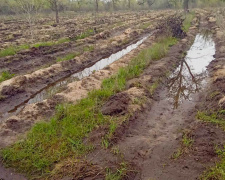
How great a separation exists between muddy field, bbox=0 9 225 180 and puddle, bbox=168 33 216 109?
41 mm

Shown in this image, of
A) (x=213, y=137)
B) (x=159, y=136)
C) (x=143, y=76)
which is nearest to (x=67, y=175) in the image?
(x=159, y=136)

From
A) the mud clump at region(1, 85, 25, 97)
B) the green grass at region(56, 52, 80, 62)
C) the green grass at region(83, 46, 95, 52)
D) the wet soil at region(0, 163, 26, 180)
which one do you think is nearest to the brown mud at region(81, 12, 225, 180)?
the wet soil at region(0, 163, 26, 180)

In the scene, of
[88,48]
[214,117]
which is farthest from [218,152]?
[88,48]

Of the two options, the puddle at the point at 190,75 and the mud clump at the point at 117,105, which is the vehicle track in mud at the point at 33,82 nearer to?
the mud clump at the point at 117,105

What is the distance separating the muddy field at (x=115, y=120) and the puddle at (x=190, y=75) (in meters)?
0.04

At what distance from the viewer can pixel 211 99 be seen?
23.9ft

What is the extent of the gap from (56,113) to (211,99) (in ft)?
17.3

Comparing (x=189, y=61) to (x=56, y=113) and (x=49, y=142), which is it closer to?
(x=56, y=113)

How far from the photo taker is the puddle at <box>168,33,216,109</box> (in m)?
8.32

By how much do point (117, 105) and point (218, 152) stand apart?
3.17 metres

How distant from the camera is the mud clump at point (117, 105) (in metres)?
6.64

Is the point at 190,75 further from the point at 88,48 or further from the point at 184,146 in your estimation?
the point at 88,48

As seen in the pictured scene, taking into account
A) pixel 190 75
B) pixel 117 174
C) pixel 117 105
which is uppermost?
pixel 190 75

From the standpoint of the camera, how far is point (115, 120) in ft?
20.5
